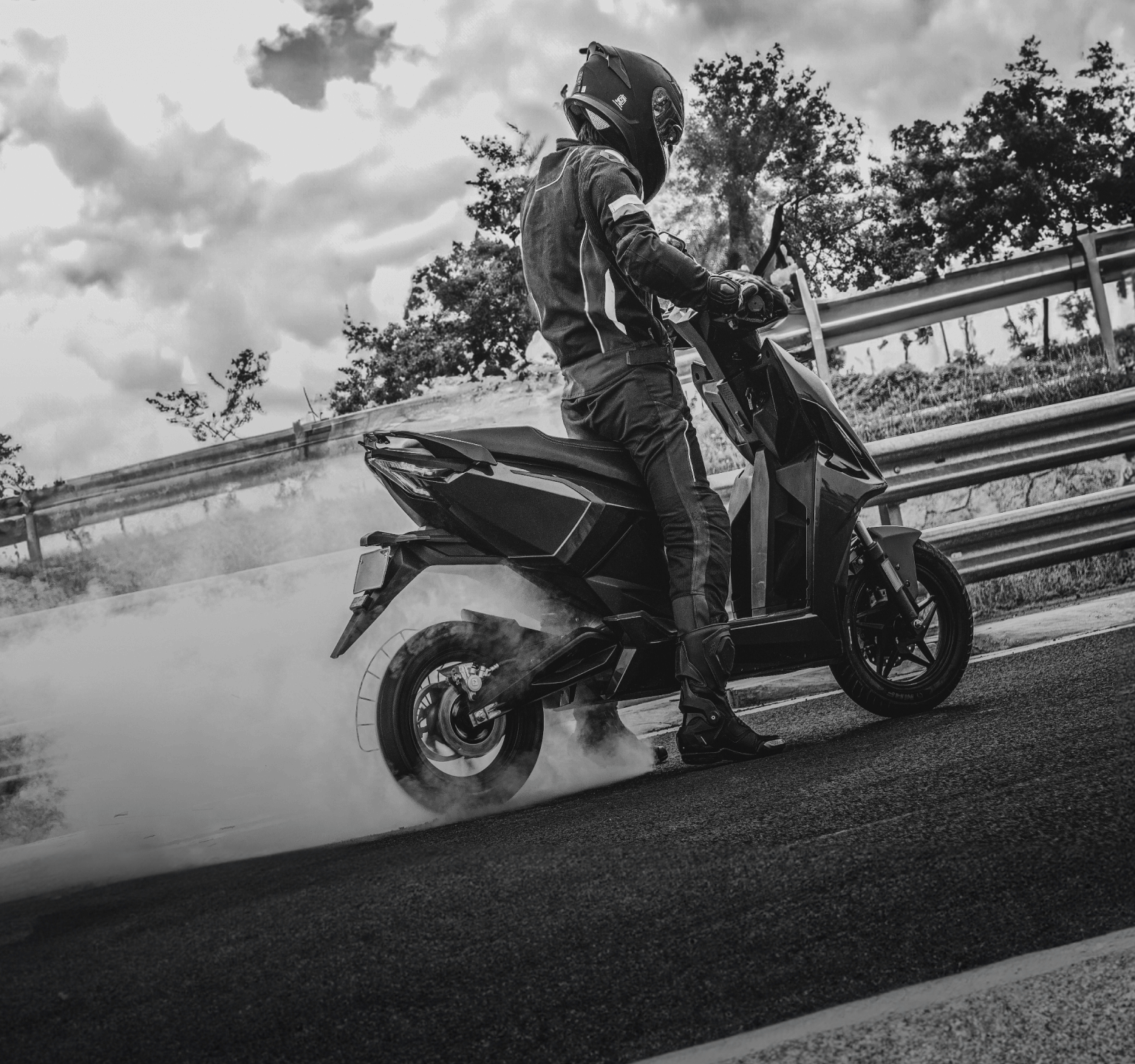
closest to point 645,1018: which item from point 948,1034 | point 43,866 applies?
point 948,1034

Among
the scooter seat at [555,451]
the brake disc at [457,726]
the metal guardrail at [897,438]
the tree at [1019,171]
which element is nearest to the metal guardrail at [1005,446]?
the metal guardrail at [897,438]

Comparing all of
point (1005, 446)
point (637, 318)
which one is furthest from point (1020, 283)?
point (637, 318)

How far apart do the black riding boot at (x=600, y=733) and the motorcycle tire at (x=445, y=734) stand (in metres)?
0.39

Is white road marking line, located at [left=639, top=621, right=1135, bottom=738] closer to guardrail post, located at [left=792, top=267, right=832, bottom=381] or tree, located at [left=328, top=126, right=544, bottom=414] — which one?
guardrail post, located at [left=792, top=267, right=832, bottom=381]

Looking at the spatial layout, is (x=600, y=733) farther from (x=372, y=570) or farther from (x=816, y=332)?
(x=816, y=332)

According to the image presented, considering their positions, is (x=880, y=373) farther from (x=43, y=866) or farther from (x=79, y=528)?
(x=43, y=866)

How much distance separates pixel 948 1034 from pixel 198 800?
2.56 metres

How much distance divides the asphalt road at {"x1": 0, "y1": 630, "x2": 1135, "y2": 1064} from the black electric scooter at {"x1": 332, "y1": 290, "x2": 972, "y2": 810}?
332 millimetres

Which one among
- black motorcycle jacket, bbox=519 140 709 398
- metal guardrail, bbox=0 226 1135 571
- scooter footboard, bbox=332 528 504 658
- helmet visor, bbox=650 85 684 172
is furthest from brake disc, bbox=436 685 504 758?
metal guardrail, bbox=0 226 1135 571

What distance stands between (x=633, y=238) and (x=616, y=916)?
2.00m

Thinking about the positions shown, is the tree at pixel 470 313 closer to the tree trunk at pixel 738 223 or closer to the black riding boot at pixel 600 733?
the tree trunk at pixel 738 223

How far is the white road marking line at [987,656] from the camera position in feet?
14.5

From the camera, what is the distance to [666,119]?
142 inches

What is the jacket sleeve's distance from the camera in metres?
3.32
